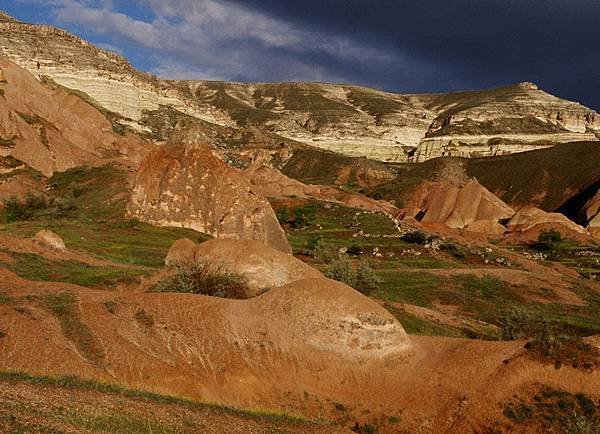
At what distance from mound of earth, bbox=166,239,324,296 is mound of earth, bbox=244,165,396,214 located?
56100mm

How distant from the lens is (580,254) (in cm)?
7188

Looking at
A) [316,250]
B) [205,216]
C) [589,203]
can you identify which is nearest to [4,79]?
[205,216]

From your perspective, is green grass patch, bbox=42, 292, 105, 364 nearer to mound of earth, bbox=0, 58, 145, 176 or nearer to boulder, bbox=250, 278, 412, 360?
boulder, bbox=250, 278, 412, 360

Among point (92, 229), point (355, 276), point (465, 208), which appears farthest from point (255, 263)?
point (465, 208)

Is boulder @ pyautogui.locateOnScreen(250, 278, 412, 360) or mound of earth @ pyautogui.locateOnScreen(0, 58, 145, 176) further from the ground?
mound of earth @ pyautogui.locateOnScreen(0, 58, 145, 176)

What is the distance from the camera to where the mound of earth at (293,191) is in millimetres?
90688

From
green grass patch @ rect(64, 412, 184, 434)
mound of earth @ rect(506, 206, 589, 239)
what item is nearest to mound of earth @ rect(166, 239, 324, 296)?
green grass patch @ rect(64, 412, 184, 434)

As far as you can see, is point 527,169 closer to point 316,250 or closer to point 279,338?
point 316,250

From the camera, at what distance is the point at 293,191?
306ft

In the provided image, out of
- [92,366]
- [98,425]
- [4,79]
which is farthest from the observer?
[4,79]

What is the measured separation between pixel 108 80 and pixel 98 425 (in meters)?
127

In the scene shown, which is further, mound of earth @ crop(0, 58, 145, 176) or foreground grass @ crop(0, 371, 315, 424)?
mound of earth @ crop(0, 58, 145, 176)

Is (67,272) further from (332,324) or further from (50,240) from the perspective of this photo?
(332,324)

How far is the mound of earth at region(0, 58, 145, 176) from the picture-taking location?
70.7 metres
